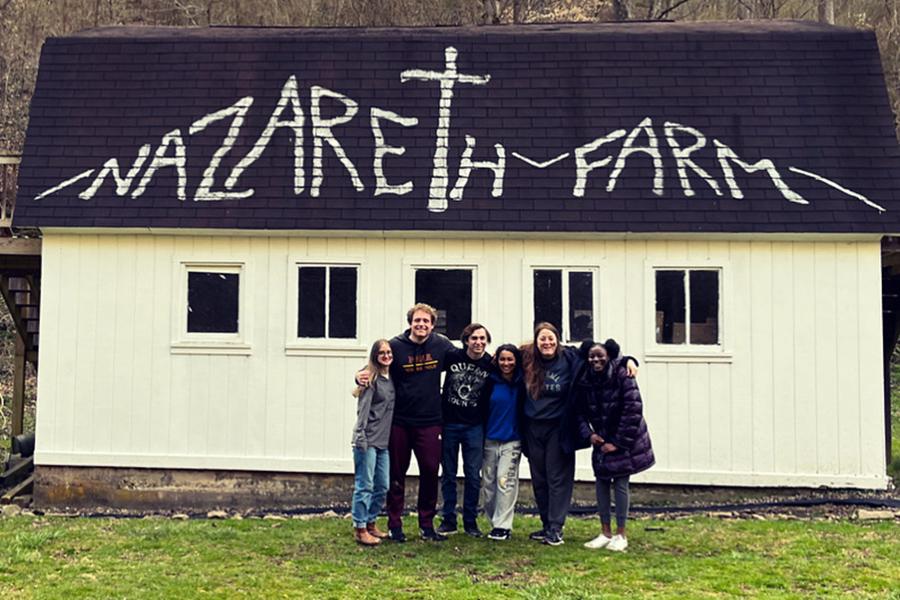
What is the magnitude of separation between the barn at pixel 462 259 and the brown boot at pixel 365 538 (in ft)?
8.48

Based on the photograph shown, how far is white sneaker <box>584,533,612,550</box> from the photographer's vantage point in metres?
7.36

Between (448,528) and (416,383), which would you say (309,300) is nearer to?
(416,383)

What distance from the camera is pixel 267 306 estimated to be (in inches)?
402

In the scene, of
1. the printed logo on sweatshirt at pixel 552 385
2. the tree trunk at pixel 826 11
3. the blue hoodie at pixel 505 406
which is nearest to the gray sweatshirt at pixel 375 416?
the blue hoodie at pixel 505 406

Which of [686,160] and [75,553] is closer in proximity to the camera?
[75,553]

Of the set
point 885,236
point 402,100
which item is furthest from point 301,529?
point 885,236

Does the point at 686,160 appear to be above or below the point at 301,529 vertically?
above

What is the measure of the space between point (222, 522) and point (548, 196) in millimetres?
5018

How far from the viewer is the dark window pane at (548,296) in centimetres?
1005

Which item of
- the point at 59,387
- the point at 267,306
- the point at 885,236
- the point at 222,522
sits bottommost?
the point at 222,522

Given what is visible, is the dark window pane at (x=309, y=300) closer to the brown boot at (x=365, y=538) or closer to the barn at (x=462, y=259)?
the barn at (x=462, y=259)

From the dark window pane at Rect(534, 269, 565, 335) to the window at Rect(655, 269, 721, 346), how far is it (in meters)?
1.12

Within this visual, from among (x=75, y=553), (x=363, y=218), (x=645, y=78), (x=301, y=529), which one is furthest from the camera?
(x=645, y=78)

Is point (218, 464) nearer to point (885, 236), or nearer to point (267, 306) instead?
point (267, 306)
